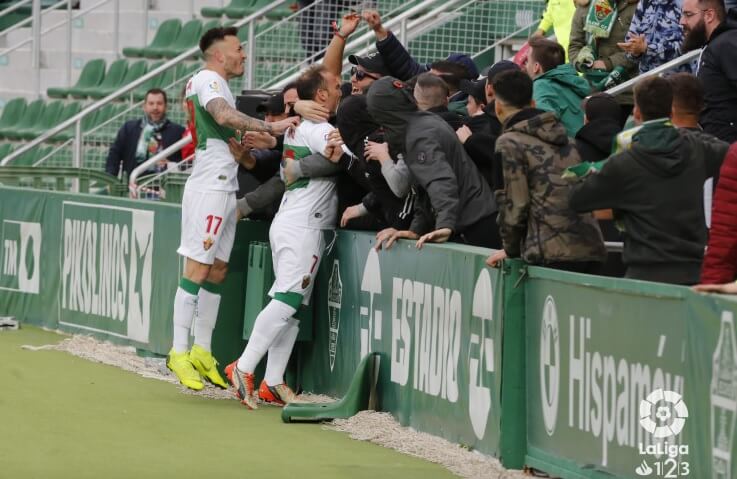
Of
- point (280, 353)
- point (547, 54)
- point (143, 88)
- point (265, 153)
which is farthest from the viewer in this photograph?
point (143, 88)

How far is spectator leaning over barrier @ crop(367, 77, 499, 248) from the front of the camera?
8.05 m

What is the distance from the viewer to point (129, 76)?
19969 mm

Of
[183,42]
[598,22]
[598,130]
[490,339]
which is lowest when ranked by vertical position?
[490,339]

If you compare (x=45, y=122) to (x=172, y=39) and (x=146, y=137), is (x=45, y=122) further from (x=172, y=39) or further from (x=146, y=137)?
(x=146, y=137)

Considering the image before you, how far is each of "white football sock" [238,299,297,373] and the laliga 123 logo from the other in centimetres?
341

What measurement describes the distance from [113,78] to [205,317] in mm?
10934

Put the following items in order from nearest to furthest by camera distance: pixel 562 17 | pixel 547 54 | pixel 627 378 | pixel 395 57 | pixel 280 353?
pixel 627 378
pixel 280 353
pixel 547 54
pixel 395 57
pixel 562 17

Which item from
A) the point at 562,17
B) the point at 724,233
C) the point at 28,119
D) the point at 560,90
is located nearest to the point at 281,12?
the point at 28,119

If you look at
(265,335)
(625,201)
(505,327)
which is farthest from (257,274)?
(625,201)

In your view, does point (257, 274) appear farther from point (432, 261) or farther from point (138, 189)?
point (138, 189)

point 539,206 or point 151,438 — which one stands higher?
point 539,206

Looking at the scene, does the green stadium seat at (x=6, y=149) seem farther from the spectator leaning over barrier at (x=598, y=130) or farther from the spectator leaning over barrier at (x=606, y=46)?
the spectator leaning over barrier at (x=598, y=130)

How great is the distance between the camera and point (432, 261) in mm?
8039

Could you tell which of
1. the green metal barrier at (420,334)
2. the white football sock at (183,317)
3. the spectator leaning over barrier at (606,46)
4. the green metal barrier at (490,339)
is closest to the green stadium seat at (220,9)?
the green metal barrier at (490,339)
